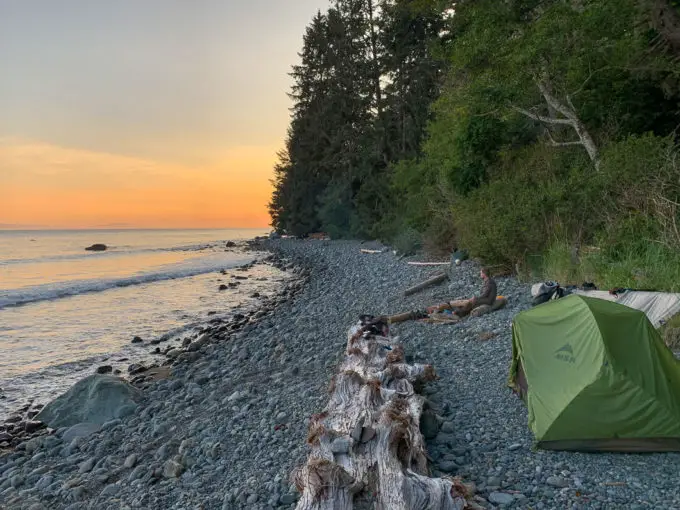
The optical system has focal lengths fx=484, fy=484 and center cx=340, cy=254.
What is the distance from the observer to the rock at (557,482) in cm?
383

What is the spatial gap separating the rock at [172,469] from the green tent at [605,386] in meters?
3.62

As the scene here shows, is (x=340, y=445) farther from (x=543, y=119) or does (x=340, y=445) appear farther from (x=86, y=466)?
(x=543, y=119)

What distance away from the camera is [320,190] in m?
48.8

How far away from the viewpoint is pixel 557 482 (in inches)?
151

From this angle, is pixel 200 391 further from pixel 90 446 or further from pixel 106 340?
pixel 106 340

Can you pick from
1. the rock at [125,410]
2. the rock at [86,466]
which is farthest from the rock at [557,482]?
the rock at [125,410]

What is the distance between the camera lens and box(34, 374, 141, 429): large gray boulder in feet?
24.3

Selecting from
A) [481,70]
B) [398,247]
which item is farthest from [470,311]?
[398,247]

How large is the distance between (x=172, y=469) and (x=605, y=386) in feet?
14.3

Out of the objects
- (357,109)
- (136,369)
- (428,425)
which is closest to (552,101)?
(428,425)

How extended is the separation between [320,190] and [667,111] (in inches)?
1430

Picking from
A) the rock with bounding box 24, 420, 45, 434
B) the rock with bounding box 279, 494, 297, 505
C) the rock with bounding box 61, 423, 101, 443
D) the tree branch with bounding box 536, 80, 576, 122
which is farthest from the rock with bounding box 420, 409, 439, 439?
the tree branch with bounding box 536, 80, 576, 122

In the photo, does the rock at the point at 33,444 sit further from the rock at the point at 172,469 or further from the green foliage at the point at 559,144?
the green foliage at the point at 559,144

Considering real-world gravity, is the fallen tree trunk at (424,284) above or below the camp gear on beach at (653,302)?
below
